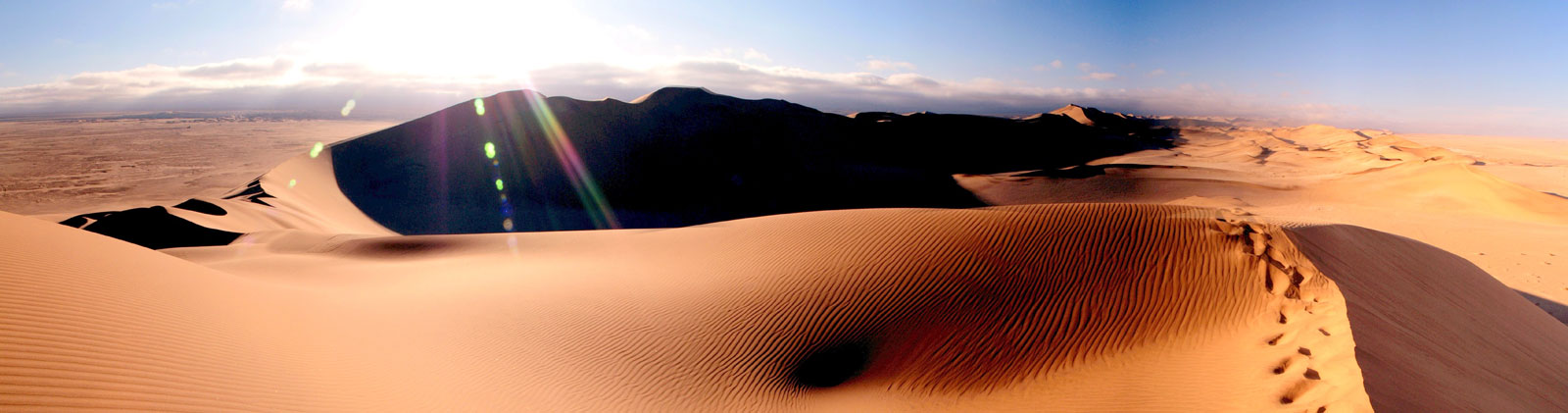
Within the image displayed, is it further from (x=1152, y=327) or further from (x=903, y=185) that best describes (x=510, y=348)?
(x=903, y=185)

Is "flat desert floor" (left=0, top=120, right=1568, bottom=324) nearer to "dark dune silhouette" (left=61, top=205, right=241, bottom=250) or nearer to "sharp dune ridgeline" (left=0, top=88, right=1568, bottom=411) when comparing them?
"sharp dune ridgeline" (left=0, top=88, right=1568, bottom=411)

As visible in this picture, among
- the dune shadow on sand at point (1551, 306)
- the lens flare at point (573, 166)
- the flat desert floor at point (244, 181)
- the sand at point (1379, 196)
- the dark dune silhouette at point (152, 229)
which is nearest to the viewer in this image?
the dune shadow on sand at point (1551, 306)

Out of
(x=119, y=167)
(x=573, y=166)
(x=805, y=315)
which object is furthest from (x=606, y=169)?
(x=119, y=167)

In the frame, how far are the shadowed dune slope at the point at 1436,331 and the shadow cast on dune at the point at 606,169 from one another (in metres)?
18.5

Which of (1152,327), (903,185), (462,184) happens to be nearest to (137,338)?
(1152,327)

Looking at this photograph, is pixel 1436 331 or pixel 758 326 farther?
pixel 758 326

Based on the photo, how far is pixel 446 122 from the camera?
1146 inches

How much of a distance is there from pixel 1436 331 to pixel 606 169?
27268 millimetres

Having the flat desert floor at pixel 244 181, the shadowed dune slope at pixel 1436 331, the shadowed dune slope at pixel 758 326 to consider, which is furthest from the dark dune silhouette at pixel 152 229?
the shadowed dune slope at pixel 1436 331

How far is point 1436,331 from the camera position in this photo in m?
6.15

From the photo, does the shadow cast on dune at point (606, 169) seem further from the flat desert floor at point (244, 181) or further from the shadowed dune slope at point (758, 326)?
the shadowed dune slope at point (758, 326)

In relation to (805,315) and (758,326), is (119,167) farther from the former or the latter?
(805,315)

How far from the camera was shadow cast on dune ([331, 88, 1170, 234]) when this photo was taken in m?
24.2

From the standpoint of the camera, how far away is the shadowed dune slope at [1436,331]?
179 inches
